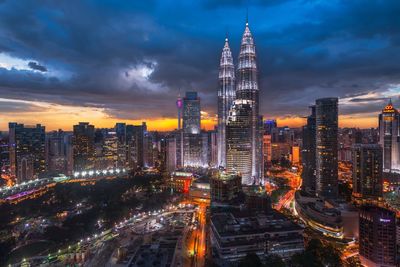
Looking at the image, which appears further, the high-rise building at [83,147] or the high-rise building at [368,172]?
the high-rise building at [83,147]

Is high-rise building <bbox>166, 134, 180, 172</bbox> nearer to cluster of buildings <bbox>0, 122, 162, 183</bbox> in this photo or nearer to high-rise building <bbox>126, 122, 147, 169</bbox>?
cluster of buildings <bbox>0, 122, 162, 183</bbox>

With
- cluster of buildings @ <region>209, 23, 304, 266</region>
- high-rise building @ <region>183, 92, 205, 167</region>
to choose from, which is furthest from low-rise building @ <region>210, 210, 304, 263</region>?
high-rise building @ <region>183, 92, 205, 167</region>

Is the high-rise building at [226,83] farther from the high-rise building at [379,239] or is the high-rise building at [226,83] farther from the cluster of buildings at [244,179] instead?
the high-rise building at [379,239]

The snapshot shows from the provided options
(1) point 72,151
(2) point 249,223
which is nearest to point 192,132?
(1) point 72,151

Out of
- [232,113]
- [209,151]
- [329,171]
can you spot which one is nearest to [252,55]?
[232,113]

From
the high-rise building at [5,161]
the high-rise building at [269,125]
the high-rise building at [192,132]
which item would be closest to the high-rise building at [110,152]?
the high-rise building at [192,132]

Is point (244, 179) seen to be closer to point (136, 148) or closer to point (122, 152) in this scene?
point (136, 148)

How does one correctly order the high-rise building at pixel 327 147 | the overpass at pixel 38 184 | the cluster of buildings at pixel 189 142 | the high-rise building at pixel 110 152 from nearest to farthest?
the overpass at pixel 38 184 → the high-rise building at pixel 327 147 → the high-rise building at pixel 110 152 → the cluster of buildings at pixel 189 142
